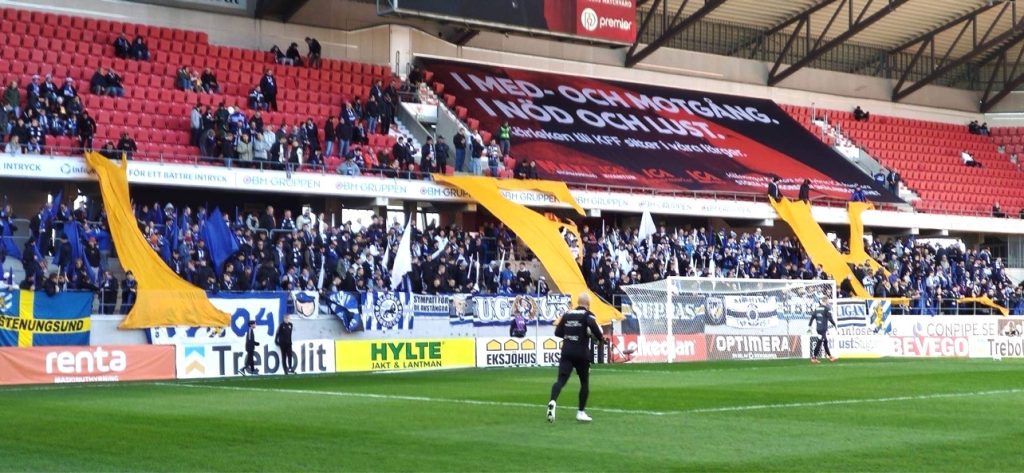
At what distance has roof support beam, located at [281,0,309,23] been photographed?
4588 centimetres

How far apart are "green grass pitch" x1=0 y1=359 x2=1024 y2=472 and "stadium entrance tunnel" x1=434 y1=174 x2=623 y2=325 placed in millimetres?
12833

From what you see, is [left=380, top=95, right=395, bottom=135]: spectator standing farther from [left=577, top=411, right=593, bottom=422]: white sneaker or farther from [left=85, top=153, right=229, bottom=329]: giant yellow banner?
[left=577, top=411, right=593, bottom=422]: white sneaker

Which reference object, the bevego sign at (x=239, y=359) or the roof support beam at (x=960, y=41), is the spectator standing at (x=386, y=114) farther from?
the roof support beam at (x=960, y=41)

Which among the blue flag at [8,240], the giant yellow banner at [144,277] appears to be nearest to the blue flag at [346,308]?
the giant yellow banner at [144,277]

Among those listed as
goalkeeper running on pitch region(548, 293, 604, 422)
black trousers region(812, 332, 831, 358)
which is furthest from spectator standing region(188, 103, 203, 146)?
goalkeeper running on pitch region(548, 293, 604, 422)

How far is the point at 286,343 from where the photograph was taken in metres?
31.4

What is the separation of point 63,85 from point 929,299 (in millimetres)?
29691

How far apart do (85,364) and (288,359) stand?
190 inches

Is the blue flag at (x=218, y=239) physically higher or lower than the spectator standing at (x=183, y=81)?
lower

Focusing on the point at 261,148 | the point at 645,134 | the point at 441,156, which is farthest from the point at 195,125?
the point at 645,134

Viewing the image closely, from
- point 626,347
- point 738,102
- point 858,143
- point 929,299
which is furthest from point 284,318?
point 858,143

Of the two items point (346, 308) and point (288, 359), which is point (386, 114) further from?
point (288, 359)

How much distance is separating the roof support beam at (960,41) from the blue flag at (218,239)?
35.1 metres

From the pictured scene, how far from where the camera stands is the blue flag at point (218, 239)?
115ft
